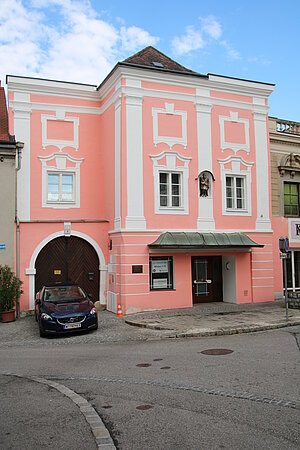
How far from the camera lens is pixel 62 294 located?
14.3 m

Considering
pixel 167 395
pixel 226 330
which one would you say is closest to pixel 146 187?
pixel 226 330

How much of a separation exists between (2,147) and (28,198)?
217cm

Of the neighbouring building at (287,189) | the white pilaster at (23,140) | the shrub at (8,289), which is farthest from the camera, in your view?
the neighbouring building at (287,189)

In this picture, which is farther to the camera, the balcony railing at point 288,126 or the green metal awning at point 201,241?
the balcony railing at point 288,126

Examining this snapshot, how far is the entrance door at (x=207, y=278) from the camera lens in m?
18.8

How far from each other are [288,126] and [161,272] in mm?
9726

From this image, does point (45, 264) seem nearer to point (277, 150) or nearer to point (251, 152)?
point (251, 152)

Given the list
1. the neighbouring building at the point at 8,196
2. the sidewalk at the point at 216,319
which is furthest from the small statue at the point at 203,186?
the neighbouring building at the point at 8,196

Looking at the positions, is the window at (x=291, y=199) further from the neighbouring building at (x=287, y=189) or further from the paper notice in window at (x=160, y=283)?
the paper notice in window at (x=160, y=283)

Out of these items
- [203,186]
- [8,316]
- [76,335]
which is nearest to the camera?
[76,335]

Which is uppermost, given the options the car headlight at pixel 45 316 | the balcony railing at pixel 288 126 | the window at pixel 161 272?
the balcony railing at pixel 288 126

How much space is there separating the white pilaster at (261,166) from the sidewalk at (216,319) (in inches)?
145

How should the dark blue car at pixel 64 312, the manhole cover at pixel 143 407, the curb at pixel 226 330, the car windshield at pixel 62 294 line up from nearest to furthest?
the manhole cover at pixel 143 407
the curb at pixel 226 330
the dark blue car at pixel 64 312
the car windshield at pixel 62 294

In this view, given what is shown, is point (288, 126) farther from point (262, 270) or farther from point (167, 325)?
point (167, 325)
